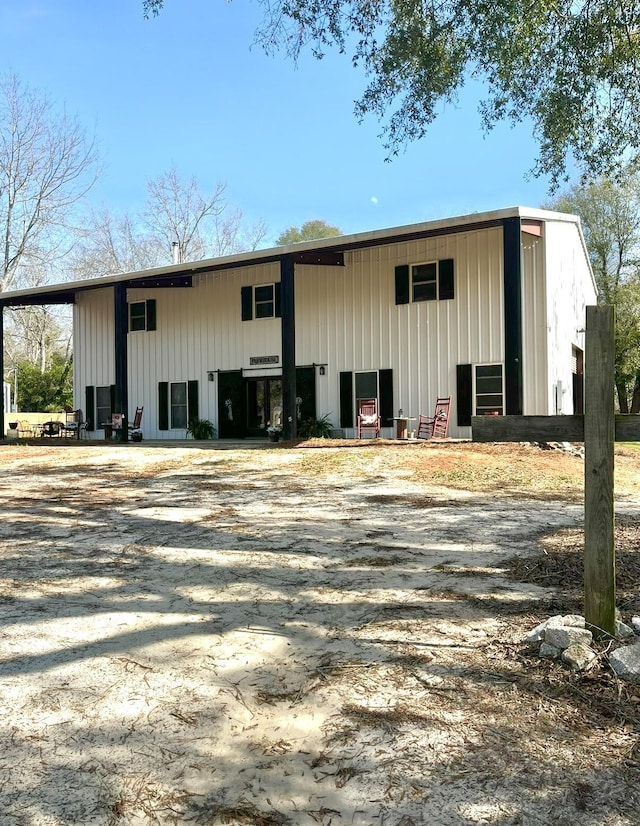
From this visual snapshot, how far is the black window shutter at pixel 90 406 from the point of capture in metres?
21.8

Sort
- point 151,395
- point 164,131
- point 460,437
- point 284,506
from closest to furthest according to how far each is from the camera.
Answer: point 284,506 → point 460,437 → point 151,395 → point 164,131

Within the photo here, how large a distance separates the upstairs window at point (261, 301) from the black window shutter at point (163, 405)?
357 centimetres

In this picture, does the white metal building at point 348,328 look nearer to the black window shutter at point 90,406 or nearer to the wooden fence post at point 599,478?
the black window shutter at point 90,406

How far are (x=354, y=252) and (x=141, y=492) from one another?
443 inches

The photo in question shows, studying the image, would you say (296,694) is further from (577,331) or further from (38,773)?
(577,331)

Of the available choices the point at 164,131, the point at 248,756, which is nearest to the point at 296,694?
the point at 248,756

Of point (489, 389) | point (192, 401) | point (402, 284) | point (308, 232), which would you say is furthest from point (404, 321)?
point (308, 232)

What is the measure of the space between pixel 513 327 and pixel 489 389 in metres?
2.78

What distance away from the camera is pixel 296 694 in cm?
270

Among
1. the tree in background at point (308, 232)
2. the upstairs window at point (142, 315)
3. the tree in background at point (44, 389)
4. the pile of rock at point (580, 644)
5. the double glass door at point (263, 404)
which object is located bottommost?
the pile of rock at point (580, 644)

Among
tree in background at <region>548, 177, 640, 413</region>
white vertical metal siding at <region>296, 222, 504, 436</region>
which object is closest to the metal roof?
white vertical metal siding at <region>296, 222, 504, 436</region>

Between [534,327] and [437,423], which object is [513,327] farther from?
[437,423]

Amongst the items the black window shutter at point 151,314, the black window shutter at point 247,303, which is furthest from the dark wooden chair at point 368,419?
the black window shutter at point 151,314

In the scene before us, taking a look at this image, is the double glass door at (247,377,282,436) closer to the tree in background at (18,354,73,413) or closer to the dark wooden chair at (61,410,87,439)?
the dark wooden chair at (61,410,87,439)
